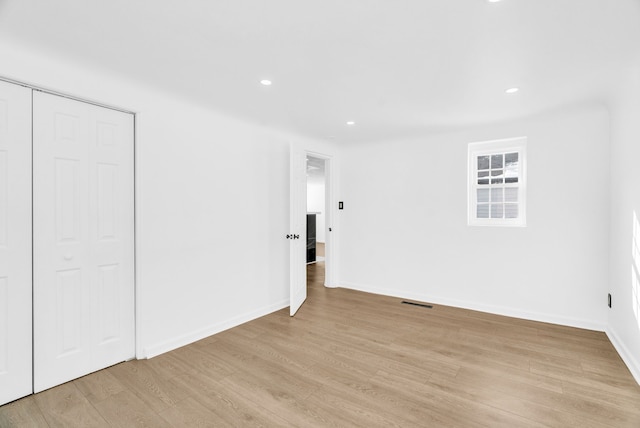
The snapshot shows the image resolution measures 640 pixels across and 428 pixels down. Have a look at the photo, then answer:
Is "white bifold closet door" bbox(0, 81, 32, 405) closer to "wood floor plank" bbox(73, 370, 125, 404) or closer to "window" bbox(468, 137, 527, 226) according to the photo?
"wood floor plank" bbox(73, 370, 125, 404)

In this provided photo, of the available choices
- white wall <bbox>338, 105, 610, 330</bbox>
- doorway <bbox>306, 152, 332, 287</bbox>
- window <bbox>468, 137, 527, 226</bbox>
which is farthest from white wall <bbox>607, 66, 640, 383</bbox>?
doorway <bbox>306, 152, 332, 287</bbox>

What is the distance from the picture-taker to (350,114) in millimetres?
3521

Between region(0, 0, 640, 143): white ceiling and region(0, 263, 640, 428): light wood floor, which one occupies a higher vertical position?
region(0, 0, 640, 143): white ceiling

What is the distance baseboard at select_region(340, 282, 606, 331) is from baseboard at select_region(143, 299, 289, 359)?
1.72 m

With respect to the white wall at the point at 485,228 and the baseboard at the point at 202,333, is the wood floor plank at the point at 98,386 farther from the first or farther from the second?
the white wall at the point at 485,228

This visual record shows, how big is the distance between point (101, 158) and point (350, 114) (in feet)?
8.04

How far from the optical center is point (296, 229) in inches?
164

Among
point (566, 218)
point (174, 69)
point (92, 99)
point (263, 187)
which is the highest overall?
point (174, 69)

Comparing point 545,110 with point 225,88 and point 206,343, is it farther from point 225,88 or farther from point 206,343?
point 206,343

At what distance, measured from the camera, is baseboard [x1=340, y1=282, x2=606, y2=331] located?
3502 mm

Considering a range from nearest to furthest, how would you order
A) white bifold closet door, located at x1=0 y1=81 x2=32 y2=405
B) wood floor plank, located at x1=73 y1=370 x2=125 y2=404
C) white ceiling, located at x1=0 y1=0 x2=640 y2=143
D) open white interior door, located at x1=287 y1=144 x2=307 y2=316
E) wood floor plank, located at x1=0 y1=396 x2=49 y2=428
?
white ceiling, located at x1=0 y1=0 x2=640 y2=143 → wood floor plank, located at x1=0 y1=396 x2=49 y2=428 → white bifold closet door, located at x1=0 y1=81 x2=32 y2=405 → wood floor plank, located at x1=73 y1=370 x2=125 y2=404 → open white interior door, located at x1=287 y1=144 x2=307 y2=316

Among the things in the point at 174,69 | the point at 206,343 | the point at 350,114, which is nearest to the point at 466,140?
the point at 350,114

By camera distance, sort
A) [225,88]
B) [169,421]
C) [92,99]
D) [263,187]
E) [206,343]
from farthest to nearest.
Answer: [263,187]
[206,343]
[225,88]
[92,99]
[169,421]

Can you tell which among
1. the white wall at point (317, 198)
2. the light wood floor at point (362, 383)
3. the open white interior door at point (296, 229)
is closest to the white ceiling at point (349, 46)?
the open white interior door at point (296, 229)
